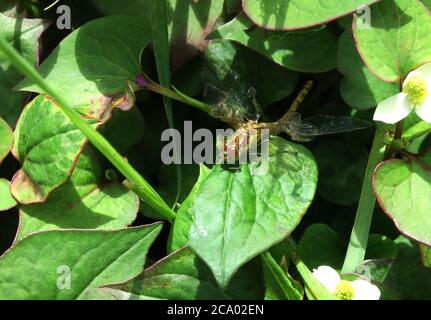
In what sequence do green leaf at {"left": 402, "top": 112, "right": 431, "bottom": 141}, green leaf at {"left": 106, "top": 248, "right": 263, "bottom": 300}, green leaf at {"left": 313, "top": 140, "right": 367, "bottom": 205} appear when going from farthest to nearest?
green leaf at {"left": 313, "top": 140, "right": 367, "bottom": 205} < green leaf at {"left": 402, "top": 112, "right": 431, "bottom": 141} < green leaf at {"left": 106, "top": 248, "right": 263, "bottom": 300}

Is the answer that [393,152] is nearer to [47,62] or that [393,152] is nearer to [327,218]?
[327,218]

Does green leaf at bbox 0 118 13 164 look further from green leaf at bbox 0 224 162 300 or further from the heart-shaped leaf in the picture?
the heart-shaped leaf

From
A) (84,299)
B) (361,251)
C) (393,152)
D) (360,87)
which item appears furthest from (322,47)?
(84,299)

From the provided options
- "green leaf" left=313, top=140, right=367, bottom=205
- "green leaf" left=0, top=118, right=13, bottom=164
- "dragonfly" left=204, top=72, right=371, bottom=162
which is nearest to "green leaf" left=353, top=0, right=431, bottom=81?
"dragonfly" left=204, top=72, right=371, bottom=162

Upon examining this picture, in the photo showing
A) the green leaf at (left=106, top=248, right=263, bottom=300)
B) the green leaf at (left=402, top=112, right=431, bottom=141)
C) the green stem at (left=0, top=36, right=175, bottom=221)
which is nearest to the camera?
the green stem at (left=0, top=36, right=175, bottom=221)

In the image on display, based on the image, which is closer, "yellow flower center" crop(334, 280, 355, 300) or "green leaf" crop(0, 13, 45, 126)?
"yellow flower center" crop(334, 280, 355, 300)

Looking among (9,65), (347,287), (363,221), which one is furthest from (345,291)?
(9,65)

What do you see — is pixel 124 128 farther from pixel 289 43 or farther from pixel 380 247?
pixel 380 247
